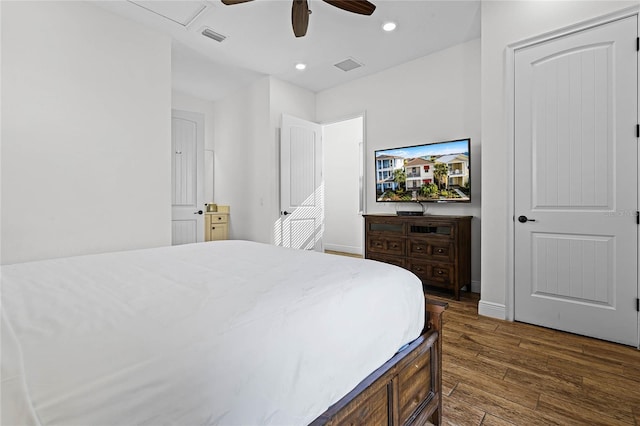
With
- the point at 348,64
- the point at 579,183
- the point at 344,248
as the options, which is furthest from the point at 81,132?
the point at 344,248

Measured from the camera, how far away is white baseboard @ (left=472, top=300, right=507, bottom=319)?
2.72 metres

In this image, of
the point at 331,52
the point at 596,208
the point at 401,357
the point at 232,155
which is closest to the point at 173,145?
the point at 232,155

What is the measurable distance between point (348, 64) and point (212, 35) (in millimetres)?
1788

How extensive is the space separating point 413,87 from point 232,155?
3178 mm

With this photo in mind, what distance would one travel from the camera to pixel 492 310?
277 centimetres

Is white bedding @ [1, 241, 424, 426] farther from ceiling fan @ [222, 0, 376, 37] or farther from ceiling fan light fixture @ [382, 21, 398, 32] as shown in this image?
ceiling fan light fixture @ [382, 21, 398, 32]

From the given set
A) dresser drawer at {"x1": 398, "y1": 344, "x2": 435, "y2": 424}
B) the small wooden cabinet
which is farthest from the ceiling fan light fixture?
the small wooden cabinet

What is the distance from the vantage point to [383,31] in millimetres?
3338

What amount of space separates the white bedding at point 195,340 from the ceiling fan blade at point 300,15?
2050 mm

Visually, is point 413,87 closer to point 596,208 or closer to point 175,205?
point 596,208

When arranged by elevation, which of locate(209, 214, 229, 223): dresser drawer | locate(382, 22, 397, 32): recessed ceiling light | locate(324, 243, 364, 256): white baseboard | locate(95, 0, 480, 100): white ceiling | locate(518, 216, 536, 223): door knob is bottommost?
locate(324, 243, 364, 256): white baseboard

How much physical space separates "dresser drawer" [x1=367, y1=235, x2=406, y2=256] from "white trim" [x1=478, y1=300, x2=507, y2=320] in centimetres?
102

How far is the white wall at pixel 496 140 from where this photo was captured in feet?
8.75

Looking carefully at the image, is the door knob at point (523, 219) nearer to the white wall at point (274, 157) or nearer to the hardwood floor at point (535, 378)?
the hardwood floor at point (535, 378)
